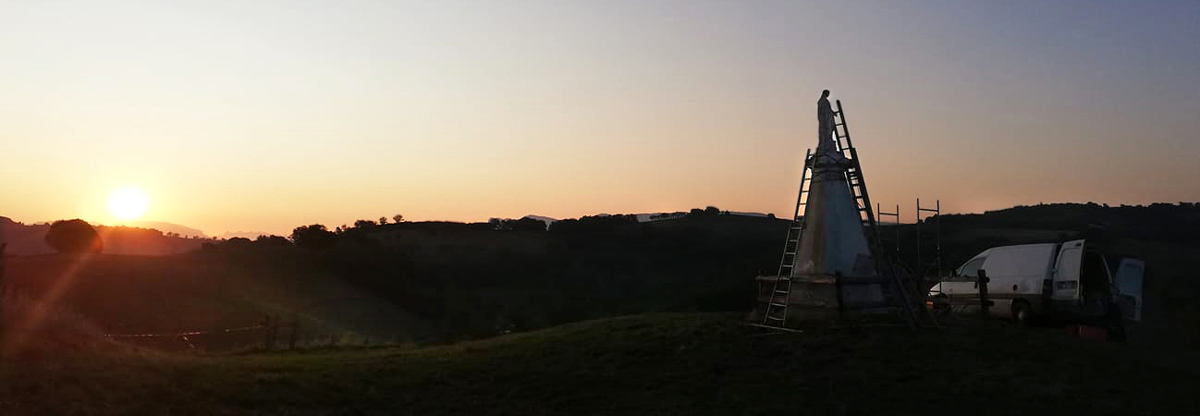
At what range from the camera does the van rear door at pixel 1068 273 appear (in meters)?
21.2

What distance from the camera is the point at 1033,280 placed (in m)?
22.4

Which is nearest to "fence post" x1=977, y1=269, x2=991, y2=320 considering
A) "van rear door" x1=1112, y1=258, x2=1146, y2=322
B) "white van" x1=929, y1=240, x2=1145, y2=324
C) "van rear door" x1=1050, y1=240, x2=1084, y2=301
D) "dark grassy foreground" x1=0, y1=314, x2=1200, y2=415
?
"white van" x1=929, y1=240, x2=1145, y2=324

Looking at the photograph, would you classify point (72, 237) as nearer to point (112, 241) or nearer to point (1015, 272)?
point (112, 241)

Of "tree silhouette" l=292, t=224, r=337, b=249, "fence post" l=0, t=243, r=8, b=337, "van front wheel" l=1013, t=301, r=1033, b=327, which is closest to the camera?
"fence post" l=0, t=243, r=8, b=337

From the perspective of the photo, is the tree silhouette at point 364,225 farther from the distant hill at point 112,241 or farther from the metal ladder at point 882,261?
the metal ladder at point 882,261

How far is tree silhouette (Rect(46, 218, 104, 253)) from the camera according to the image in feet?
262

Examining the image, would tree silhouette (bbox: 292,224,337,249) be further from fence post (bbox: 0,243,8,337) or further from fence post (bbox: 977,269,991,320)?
fence post (bbox: 977,269,991,320)

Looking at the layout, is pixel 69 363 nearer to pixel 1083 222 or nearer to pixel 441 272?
pixel 441 272

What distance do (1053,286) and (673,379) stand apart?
1281 cm

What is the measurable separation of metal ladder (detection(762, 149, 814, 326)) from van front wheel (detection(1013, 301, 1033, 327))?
6.70 metres

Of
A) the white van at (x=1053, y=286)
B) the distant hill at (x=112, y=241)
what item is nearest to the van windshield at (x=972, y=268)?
the white van at (x=1053, y=286)

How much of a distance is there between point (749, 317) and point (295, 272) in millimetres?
63715

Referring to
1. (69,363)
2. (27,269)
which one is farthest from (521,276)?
(69,363)

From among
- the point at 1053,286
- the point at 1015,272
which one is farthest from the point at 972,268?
the point at 1053,286
